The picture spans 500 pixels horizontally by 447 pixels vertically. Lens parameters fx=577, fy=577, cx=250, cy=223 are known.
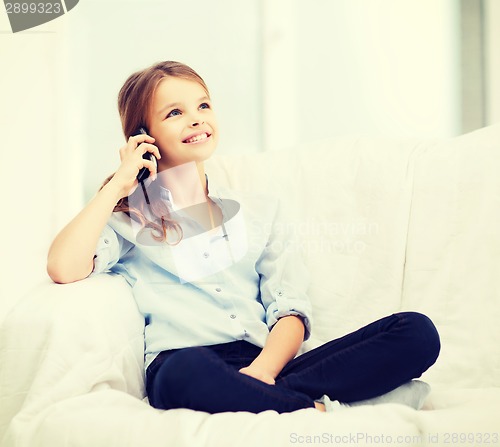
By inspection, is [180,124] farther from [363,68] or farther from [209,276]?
[363,68]

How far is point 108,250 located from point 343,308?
21.0 inches

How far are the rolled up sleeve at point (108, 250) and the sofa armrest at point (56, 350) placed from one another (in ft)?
0.35

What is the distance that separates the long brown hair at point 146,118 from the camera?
3.91 ft

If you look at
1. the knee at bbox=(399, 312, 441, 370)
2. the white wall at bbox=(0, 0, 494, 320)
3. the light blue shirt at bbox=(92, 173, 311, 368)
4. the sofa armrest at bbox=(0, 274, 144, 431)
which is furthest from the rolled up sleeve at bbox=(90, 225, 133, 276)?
the white wall at bbox=(0, 0, 494, 320)

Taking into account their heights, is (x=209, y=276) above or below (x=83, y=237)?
below

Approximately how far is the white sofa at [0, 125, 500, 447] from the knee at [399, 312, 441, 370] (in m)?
0.09

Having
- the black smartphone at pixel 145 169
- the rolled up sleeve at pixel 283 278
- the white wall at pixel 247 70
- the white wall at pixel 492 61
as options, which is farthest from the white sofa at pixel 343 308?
the white wall at pixel 492 61

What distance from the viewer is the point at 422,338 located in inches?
36.6

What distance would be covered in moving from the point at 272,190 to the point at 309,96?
90 cm

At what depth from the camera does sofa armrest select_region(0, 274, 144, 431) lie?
2.90 feet

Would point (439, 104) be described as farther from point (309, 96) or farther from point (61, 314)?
point (61, 314)

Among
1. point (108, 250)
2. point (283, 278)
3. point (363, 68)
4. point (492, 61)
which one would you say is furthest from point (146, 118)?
point (492, 61)

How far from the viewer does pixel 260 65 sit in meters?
2.22

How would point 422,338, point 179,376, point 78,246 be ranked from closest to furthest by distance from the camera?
point 179,376
point 422,338
point 78,246
